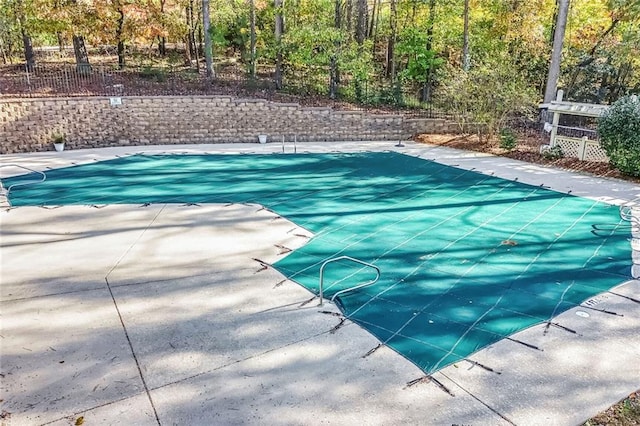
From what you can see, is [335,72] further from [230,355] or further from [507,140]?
[230,355]

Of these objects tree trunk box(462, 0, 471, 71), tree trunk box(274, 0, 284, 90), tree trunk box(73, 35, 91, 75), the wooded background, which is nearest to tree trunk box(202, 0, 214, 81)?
the wooded background

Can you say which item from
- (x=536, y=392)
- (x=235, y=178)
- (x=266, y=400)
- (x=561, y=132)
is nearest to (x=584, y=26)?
(x=561, y=132)

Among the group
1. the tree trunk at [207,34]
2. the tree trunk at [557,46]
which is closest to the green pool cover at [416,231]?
the tree trunk at [207,34]

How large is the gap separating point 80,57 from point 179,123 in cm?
573

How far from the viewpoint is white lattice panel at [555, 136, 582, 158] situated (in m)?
11.2

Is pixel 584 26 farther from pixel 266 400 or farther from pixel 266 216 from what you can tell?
pixel 266 400

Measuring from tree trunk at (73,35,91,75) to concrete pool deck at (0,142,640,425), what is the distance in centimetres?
1033

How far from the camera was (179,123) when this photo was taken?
1377cm

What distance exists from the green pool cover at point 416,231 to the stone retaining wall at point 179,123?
1.98m

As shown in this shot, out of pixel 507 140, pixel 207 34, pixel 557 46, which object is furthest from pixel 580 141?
pixel 207 34

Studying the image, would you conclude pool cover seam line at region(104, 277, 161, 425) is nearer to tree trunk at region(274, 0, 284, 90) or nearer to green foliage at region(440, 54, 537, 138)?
green foliage at region(440, 54, 537, 138)

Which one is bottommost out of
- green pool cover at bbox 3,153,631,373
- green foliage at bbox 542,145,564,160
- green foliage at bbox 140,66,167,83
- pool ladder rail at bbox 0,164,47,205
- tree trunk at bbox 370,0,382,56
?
green pool cover at bbox 3,153,631,373

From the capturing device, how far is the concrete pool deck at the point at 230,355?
3.40 m

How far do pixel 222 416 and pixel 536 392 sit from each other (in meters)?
2.35
